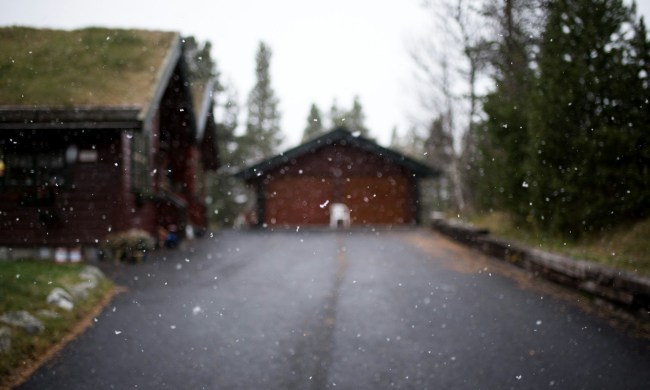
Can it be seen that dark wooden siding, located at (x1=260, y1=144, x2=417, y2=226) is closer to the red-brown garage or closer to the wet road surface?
the red-brown garage

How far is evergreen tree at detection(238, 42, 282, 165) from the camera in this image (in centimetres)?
4359

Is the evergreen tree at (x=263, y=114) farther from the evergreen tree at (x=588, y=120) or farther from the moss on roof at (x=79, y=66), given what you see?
the evergreen tree at (x=588, y=120)

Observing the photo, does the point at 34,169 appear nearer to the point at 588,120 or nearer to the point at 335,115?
the point at 588,120

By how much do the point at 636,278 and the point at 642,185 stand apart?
3.18 meters

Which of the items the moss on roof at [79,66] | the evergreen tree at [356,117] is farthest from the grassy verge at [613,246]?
the evergreen tree at [356,117]

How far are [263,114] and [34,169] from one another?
3559 cm

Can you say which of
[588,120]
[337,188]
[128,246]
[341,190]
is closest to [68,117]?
[128,246]

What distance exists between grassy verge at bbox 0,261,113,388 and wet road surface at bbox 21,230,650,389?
0.77ft

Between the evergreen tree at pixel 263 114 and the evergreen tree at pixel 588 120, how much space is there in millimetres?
35043

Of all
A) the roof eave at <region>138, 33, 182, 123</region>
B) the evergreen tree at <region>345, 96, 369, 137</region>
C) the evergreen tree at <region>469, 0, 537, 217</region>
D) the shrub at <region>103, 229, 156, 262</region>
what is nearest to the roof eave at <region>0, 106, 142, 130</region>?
the roof eave at <region>138, 33, 182, 123</region>

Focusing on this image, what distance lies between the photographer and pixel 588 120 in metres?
8.62

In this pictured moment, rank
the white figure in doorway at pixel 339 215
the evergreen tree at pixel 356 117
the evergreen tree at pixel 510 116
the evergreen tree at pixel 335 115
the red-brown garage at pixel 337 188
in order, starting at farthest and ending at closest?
the evergreen tree at pixel 335 115, the evergreen tree at pixel 356 117, the red-brown garage at pixel 337 188, the white figure in doorway at pixel 339 215, the evergreen tree at pixel 510 116

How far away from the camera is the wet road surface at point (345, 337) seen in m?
3.94

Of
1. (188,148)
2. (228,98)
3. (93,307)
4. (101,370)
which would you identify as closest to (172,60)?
(188,148)
